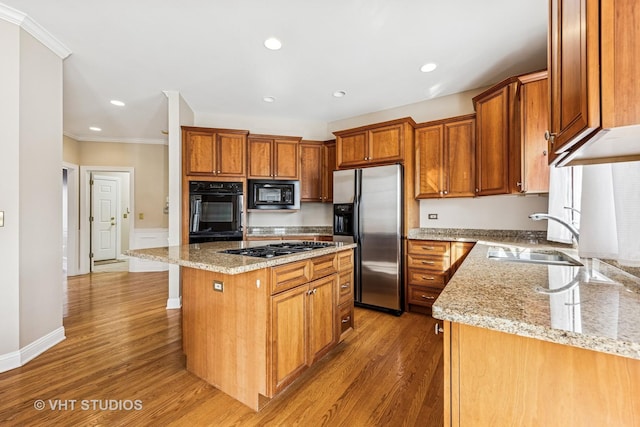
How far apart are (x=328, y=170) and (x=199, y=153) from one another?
1837mm

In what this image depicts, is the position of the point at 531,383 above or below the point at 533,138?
below

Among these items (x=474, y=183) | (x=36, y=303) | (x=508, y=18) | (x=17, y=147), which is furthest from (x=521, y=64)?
(x=36, y=303)

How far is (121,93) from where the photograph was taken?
3486mm

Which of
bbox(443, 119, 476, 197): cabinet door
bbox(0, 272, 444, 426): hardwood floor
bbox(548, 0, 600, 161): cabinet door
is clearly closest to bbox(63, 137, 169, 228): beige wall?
bbox(0, 272, 444, 426): hardwood floor

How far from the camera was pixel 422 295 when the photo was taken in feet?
10.3

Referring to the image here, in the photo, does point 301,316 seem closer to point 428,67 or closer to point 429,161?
point 429,161

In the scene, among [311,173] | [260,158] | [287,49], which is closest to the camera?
[287,49]

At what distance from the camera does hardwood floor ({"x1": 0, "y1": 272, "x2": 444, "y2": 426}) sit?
5.13ft

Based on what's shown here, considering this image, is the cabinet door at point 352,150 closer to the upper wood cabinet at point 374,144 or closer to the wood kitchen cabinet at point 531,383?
the upper wood cabinet at point 374,144

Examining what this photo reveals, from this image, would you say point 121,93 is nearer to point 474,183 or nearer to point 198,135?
point 198,135

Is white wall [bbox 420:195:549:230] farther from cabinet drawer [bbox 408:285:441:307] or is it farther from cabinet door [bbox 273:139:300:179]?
cabinet door [bbox 273:139:300:179]

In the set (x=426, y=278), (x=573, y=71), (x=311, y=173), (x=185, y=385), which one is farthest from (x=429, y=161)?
(x=185, y=385)

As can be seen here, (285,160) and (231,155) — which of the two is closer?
(231,155)

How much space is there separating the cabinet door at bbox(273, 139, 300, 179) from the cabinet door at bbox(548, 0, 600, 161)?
327 cm
